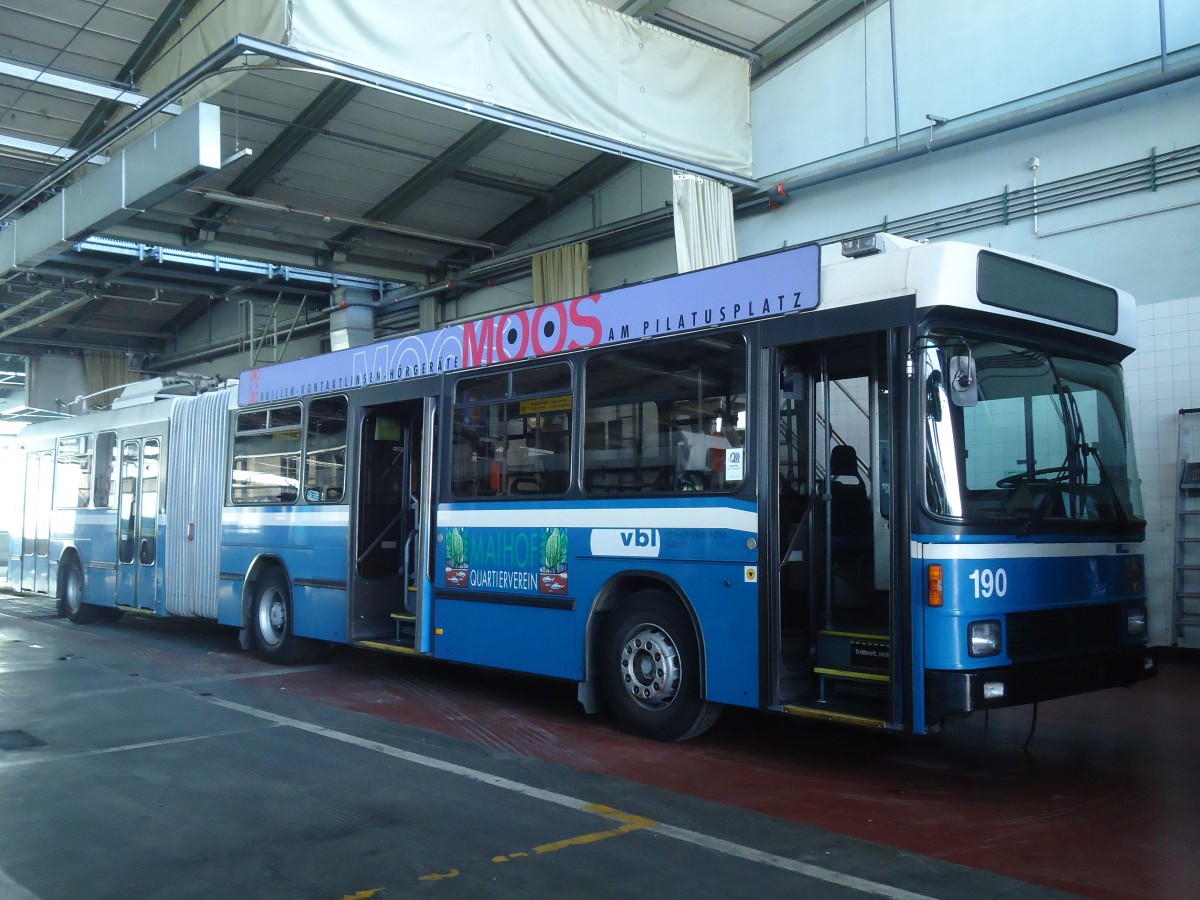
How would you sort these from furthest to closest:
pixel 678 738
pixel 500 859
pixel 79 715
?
1. pixel 79 715
2. pixel 678 738
3. pixel 500 859

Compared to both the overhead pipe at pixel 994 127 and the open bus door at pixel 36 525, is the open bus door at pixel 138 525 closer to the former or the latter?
the open bus door at pixel 36 525

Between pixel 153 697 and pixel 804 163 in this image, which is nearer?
pixel 153 697

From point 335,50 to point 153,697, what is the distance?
20.4 ft

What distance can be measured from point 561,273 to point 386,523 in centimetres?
734

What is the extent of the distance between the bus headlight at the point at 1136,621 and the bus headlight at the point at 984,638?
1508 mm

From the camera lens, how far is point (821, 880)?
4.89 m

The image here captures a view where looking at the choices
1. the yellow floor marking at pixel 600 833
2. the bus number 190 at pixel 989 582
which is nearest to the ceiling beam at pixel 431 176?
the bus number 190 at pixel 989 582

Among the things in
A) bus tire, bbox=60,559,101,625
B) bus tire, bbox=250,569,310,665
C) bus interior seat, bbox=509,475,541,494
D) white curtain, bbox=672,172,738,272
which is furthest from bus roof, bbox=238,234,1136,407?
bus tire, bbox=60,559,101,625

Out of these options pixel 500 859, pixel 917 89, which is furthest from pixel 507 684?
pixel 917 89

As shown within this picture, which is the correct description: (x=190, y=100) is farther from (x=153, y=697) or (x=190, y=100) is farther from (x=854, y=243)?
(x=854, y=243)

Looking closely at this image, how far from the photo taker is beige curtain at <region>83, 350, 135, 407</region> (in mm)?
27984

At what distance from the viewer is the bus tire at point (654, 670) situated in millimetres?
7523

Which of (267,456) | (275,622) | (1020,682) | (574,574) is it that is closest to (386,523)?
(267,456)

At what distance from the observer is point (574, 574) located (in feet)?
27.3
